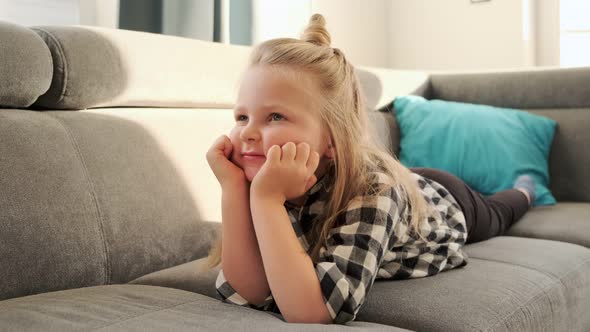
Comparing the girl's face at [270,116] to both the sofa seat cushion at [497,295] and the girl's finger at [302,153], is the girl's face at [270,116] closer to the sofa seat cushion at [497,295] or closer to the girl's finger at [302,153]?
the girl's finger at [302,153]

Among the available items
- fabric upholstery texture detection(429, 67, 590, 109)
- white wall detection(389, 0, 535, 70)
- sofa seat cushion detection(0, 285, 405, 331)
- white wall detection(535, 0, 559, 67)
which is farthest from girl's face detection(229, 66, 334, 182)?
white wall detection(535, 0, 559, 67)

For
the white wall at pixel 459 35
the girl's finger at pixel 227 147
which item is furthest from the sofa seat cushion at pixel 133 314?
the white wall at pixel 459 35

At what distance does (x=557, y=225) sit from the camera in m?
1.78

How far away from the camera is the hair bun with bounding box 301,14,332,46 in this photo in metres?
1.25

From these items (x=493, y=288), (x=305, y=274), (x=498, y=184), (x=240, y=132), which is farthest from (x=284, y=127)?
(x=498, y=184)

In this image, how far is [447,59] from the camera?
140 inches

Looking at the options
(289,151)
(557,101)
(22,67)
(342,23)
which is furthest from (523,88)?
(22,67)

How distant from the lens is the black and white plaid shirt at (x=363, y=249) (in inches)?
40.4

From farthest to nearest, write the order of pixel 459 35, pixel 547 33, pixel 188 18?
pixel 459 35
pixel 547 33
pixel 188 18

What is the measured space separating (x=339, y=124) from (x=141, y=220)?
50 centimetres

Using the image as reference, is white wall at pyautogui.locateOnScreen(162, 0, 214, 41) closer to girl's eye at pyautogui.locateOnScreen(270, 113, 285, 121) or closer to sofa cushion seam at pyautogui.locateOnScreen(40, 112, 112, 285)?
sofa cushion seam at pyautogui.locateOnScreen(40, 112, 112, 285)

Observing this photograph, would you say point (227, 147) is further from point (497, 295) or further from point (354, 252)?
point (497, 295)

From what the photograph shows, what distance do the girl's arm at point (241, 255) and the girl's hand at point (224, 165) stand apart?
0.03 metres

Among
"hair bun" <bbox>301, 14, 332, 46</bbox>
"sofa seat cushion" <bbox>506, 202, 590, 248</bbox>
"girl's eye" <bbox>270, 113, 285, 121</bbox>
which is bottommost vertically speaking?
"sofa seat cushion" <bbox>506, 202, 590, 248</bbox>
